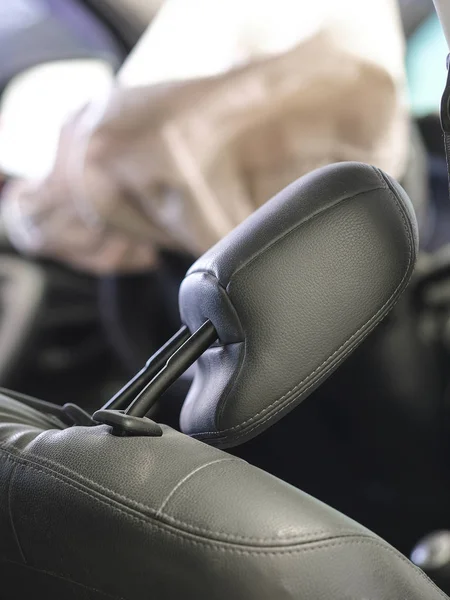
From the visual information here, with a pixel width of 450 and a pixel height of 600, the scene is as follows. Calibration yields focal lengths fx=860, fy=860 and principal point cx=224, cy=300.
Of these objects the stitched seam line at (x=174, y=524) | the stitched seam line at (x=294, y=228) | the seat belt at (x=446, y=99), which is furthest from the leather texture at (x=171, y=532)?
the seat belt at (x=446, y=99)

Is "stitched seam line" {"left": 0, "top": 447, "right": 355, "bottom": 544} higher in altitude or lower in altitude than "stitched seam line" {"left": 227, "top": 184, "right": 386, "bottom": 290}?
lower

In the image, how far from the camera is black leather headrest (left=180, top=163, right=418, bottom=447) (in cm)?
53

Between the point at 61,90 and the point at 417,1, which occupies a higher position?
the point at 61,90

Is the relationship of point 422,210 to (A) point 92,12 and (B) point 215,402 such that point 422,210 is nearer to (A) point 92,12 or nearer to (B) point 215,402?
(B) point 215,402

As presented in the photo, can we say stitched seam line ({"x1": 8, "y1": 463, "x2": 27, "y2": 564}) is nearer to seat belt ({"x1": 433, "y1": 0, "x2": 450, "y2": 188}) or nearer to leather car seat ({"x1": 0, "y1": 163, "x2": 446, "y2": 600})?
leather car seat ({"x1": 0, "y1": 163, "x2": 446, "y2": 600})

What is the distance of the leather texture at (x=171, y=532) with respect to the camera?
1.47 feet

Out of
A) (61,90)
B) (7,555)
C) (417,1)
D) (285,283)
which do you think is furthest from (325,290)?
(417,1)

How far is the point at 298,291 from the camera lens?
53cm

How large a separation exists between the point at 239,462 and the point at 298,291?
11cm

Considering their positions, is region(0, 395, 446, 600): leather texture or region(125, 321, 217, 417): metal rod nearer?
region(0, 395, 446, 600): leather texture

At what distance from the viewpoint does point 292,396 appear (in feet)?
1.75

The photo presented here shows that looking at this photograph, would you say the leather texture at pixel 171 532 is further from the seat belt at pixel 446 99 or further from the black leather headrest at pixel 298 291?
the seat belt at pixel 446 99

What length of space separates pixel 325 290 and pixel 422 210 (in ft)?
2.28

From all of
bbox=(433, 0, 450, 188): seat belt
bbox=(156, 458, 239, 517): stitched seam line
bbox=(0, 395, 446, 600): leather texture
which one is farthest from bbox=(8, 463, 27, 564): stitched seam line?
bbox=(433, 0, 450, 188): seat belt
